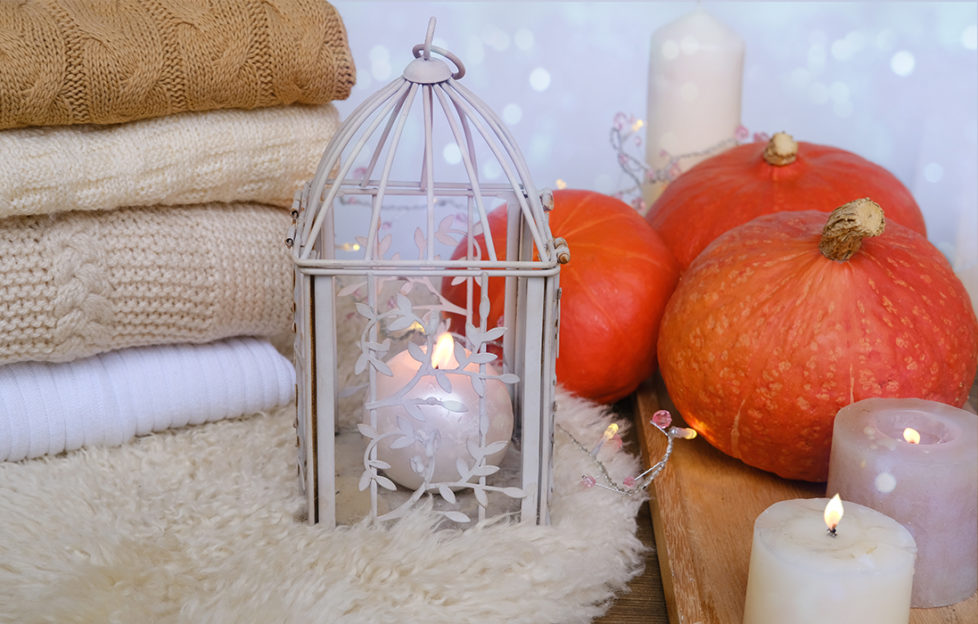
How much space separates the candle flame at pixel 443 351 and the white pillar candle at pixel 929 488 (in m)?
0.28

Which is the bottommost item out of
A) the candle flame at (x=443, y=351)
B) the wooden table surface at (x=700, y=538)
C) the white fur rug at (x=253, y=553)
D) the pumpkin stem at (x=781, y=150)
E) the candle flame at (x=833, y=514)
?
the wooden table surface at (x=700, y=538)

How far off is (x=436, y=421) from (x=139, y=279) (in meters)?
0.29

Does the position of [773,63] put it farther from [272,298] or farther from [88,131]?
[88,131]

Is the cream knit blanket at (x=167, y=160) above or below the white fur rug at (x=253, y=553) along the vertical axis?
above

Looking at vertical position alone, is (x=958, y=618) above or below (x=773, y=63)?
below

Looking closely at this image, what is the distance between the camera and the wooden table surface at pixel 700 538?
61cm

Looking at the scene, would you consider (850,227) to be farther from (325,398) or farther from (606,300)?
(325,398)

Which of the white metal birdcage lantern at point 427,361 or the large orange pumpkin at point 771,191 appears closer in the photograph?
the white metal birdcage lantern at point 427,361

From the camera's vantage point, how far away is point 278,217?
2.81 ft

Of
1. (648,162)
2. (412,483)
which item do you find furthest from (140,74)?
(648,162)

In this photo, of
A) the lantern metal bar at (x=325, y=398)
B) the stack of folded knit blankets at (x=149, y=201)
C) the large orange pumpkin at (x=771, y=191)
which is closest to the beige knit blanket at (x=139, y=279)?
the stack of folded knit blankets at (x=149, y=201)

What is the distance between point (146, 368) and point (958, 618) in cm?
66

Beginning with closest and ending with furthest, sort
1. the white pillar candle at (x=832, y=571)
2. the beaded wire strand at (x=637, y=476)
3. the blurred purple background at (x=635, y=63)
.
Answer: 1. the white pillar candle at (x=832, y=571)
2. the beaded wire strand at (x=637, y=476)
3. the blurred purple background at (x=635, y=63)

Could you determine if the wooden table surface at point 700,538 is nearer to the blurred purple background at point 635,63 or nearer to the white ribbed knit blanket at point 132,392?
the white ribbed knit blanket at point 132,392
